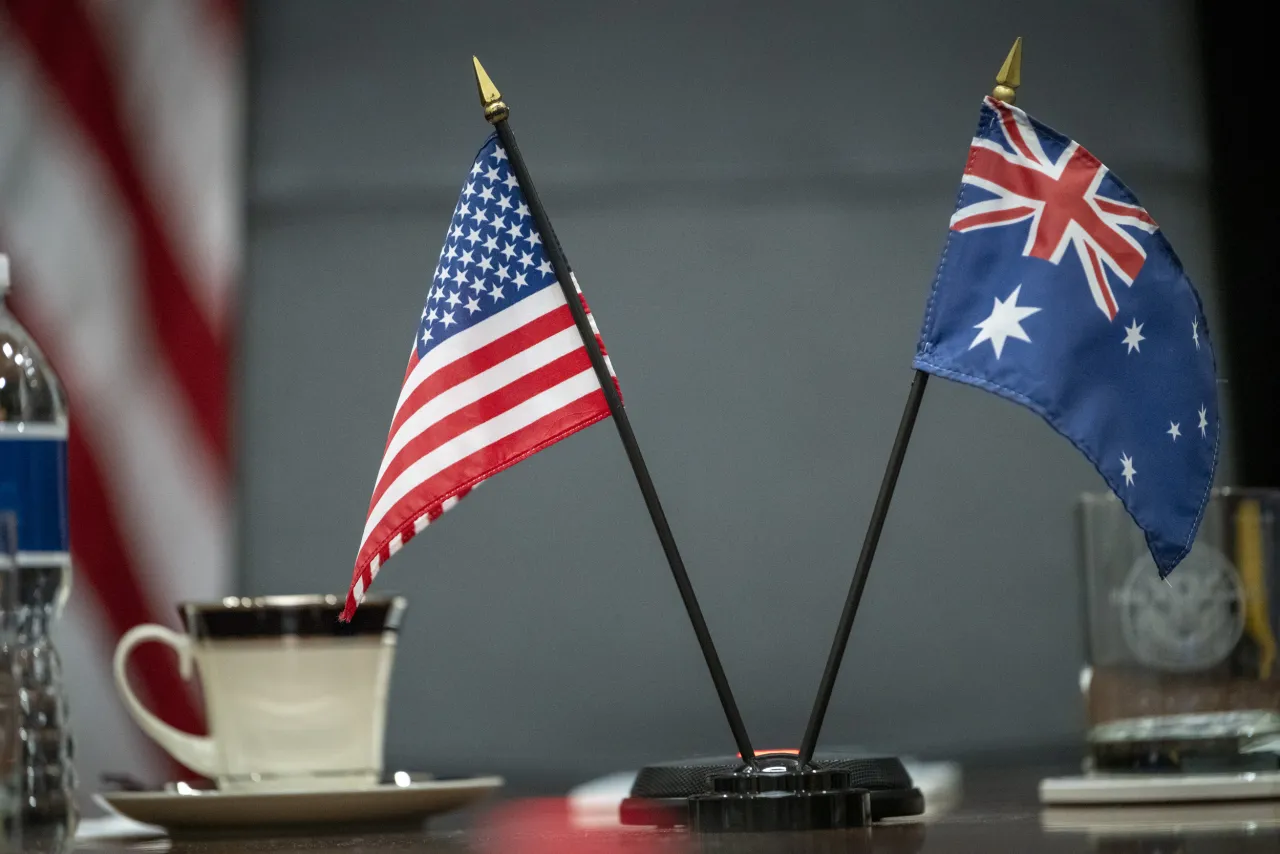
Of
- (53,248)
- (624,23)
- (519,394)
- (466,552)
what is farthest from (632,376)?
(519,394)

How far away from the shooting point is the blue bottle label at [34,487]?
2.84ft

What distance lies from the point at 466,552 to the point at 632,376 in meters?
0.34

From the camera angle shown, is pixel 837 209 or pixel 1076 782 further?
pixel 837 209

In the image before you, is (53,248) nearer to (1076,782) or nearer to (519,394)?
(519,394)

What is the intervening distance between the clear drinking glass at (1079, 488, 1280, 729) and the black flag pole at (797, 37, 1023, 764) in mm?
184

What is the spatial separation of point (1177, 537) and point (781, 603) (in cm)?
135

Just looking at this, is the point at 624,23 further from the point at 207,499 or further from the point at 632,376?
the point at 207,499

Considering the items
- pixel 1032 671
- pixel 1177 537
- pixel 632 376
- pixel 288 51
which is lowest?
pixel 1032 671

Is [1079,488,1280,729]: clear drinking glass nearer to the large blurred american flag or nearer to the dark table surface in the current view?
the dark table surface

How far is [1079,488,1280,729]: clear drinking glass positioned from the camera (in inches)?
34.6

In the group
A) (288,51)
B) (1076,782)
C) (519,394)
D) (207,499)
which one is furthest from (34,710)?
(288,51)

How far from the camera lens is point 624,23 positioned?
218 centimetres

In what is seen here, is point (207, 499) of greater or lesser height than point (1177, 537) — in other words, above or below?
above

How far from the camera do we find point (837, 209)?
85.2 inches
